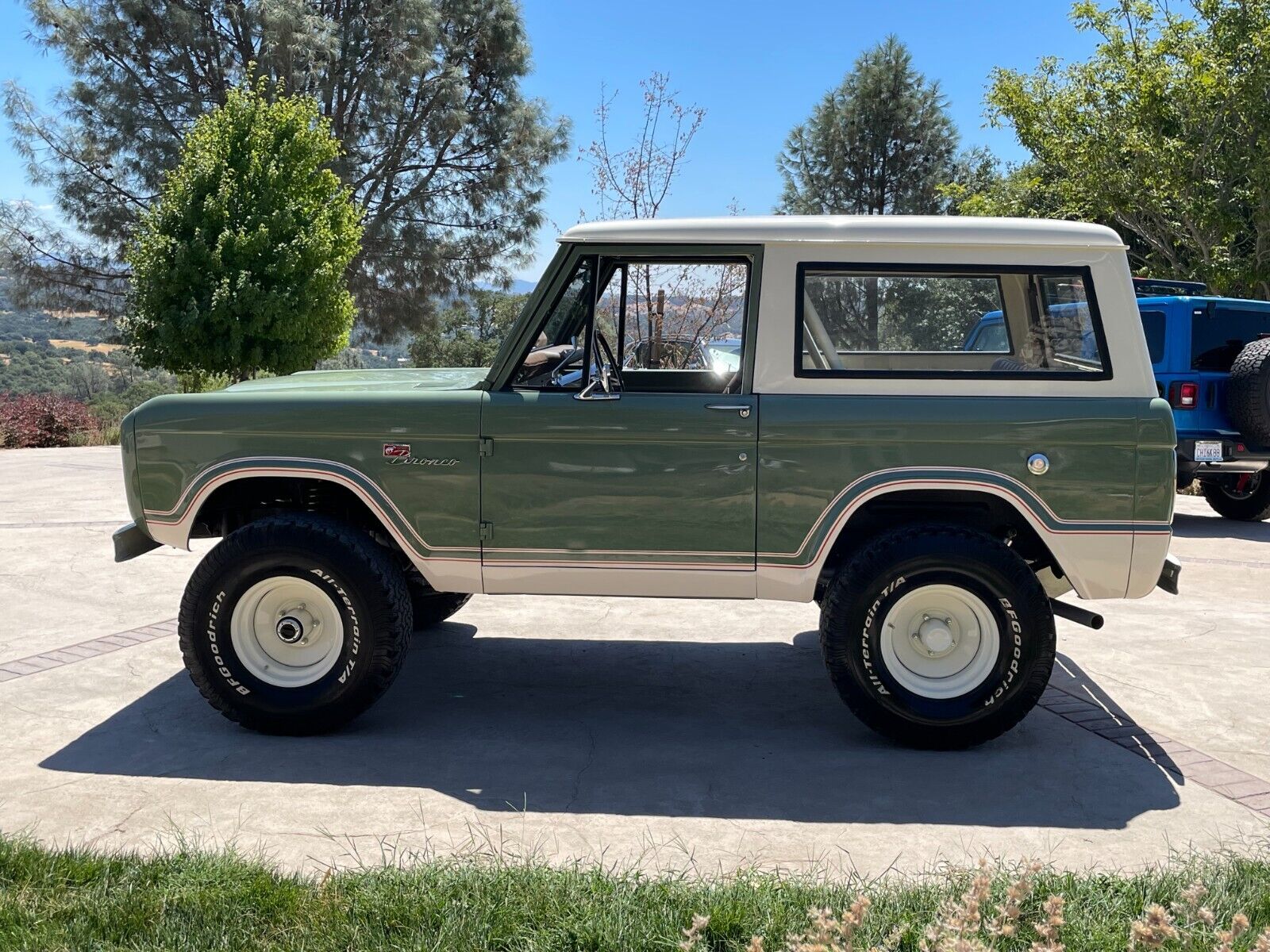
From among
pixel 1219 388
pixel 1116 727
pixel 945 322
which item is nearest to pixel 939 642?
pixel 1116 727

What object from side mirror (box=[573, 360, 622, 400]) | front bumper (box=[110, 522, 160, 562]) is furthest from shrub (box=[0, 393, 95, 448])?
side mirror (box=[573, 360, 622, 400])

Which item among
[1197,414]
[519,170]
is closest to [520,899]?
[1197,414]

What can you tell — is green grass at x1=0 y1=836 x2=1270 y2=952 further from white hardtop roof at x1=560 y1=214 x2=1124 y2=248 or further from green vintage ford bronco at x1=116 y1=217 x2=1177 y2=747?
white hardtop roof at x1=560 y1=214 x2=1124 y2=248

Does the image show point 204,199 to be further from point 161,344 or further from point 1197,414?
point 1197,414

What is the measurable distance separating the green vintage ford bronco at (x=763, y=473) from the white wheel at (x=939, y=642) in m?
0.01

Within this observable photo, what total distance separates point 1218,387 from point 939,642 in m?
6.77

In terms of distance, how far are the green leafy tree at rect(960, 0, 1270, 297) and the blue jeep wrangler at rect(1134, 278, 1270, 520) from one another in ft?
16.8

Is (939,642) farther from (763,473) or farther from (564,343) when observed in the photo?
(564,343)

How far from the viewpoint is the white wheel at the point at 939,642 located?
188 inches

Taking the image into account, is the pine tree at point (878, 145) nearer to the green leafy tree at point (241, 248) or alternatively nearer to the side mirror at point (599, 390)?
the green leafy tree at point (241, 248)

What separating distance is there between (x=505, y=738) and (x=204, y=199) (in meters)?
16.3

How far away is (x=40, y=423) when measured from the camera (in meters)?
20.0

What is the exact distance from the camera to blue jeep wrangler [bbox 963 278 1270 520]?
9641 mm

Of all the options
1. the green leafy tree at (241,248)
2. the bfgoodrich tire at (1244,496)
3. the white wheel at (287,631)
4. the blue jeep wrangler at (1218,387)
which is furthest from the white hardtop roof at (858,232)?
the green leafy tree at (241,248)
